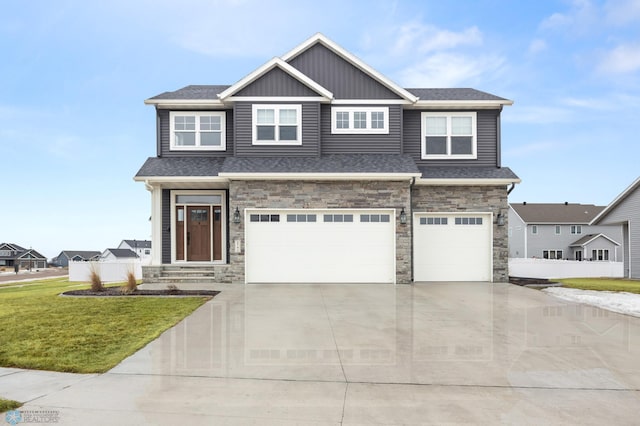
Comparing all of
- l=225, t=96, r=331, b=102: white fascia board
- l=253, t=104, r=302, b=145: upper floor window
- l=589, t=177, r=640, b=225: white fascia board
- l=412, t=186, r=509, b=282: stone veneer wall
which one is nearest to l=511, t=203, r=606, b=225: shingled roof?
l=589, t=177, r=640, b=225: white fascia board

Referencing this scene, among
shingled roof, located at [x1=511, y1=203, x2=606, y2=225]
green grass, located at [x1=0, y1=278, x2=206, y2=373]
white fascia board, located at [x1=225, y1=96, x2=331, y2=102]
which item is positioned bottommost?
green grass, located at [x1=0, y1=278, x2=206, y2=373]

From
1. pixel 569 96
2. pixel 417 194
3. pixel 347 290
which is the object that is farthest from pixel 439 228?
pixel 569 96

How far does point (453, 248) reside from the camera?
15094 millimetres

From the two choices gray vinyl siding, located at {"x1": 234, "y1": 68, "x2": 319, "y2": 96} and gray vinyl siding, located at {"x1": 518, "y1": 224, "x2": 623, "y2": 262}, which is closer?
gray vinyl siding, located at {"x1": 234, "y1": 68, "x2": 319, "y2": 96}

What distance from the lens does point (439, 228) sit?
1509 cm

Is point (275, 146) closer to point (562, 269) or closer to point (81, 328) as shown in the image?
point (81, 328)

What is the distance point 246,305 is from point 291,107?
7953mm

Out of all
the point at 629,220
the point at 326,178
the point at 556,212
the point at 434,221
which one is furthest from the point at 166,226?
the point at 556,212

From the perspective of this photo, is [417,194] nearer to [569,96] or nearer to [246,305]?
[246,305]

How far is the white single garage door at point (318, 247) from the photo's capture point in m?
14.1

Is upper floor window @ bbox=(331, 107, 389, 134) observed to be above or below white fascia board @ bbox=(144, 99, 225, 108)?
below

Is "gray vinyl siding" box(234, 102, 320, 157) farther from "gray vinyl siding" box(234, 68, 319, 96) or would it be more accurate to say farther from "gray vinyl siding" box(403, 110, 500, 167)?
"gray vinyl siding" box(403, 110, 500, 167)

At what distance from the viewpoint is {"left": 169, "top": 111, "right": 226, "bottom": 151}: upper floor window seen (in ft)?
51.5

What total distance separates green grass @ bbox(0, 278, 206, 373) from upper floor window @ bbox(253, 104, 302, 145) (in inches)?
257
